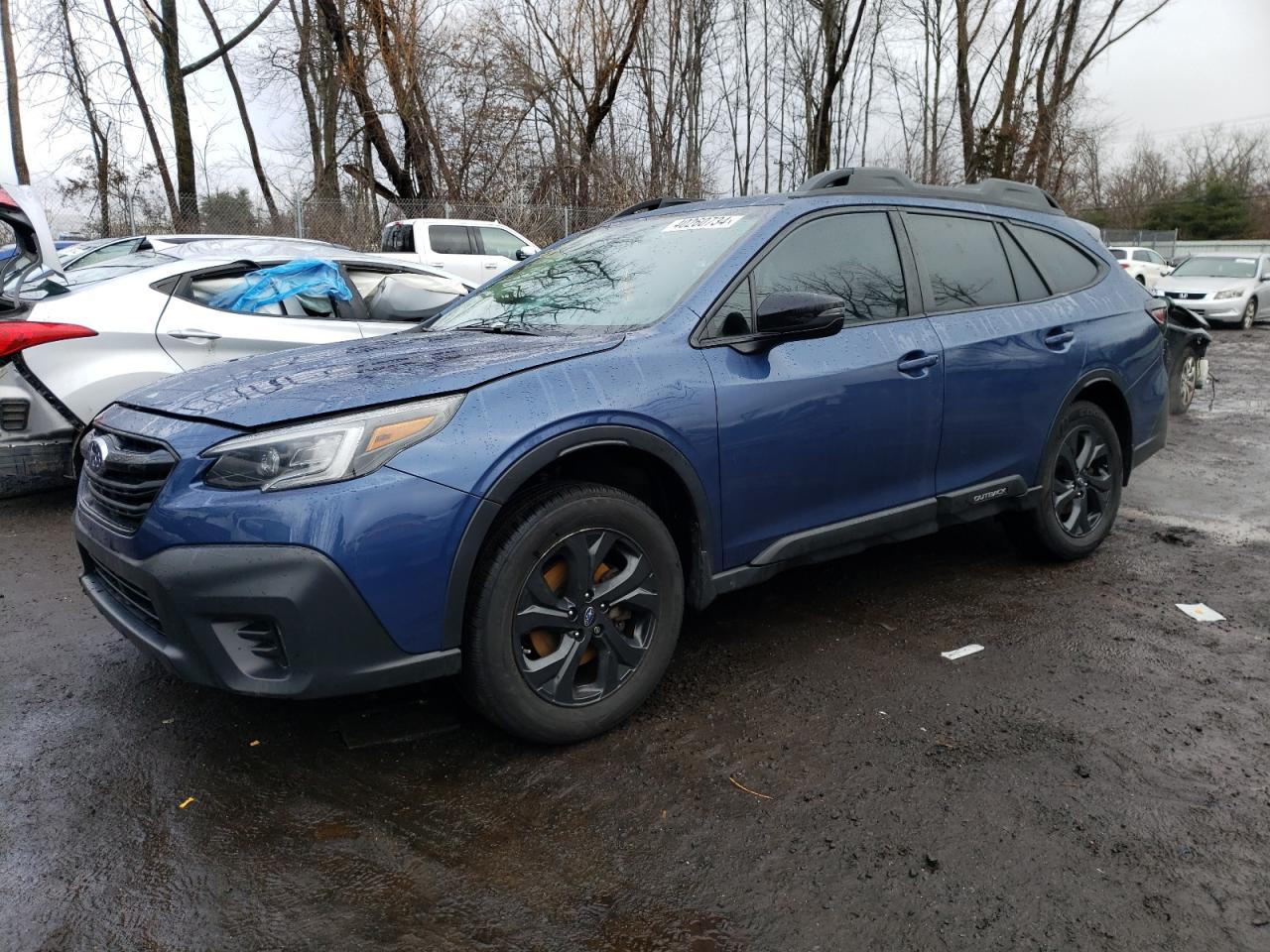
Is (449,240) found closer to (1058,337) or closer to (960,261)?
(960,261)

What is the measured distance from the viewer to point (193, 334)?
17.8 ft

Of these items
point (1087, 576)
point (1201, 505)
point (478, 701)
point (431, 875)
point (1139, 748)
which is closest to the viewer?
point (431, 875)

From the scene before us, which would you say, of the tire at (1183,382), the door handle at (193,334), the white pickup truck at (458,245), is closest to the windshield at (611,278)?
the door handle at (193,334)

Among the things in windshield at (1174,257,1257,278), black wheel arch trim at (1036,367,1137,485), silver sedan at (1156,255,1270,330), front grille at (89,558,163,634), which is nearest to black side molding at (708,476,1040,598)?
black wheel arch trim at (1036,367,1137,485)

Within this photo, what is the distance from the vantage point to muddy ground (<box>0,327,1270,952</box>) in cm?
210

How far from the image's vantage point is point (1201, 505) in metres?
5.79

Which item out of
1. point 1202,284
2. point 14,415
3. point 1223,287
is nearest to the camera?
point 14,415

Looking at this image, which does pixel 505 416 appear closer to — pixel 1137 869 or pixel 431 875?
pixel 431 875

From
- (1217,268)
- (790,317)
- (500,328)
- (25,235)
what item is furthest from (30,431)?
(1217,268)

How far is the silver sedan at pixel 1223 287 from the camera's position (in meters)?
19.2

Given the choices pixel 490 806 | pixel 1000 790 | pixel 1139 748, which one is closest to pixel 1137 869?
pixel 1000 790

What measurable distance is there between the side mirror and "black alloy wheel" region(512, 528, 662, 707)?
860mm

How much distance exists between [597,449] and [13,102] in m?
22.1

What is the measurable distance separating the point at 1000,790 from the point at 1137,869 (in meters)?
0.41
